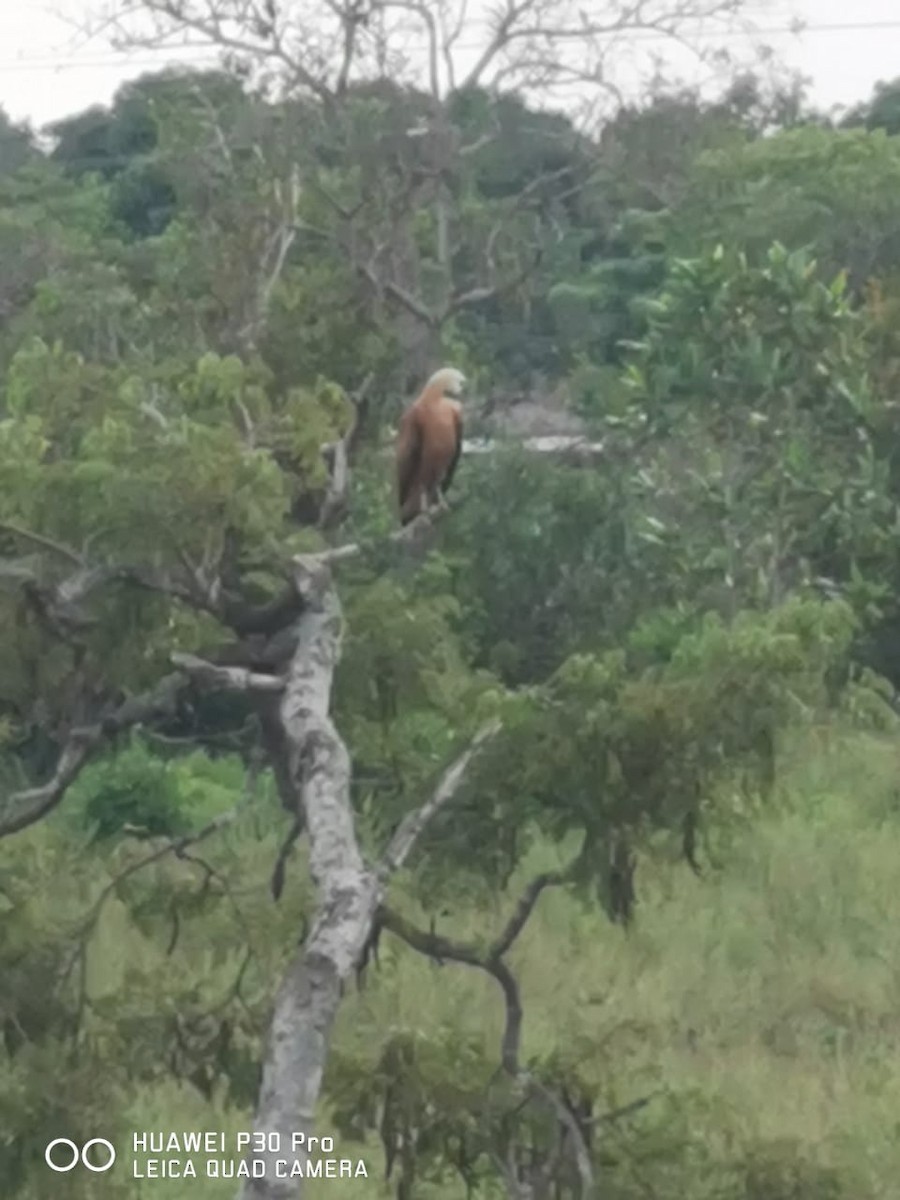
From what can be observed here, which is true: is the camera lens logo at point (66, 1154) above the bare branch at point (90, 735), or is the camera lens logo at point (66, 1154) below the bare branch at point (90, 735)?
below

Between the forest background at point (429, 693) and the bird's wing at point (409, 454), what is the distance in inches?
3.3

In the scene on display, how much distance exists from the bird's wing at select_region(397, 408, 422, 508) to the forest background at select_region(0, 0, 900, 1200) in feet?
0.27

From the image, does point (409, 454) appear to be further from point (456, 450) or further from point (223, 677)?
point (223, 677)

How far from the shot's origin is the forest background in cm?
383

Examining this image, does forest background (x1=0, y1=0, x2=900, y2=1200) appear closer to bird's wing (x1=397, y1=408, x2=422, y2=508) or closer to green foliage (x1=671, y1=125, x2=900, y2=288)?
bird's wing (x1=397, y1=408, x2=422, y2=508)

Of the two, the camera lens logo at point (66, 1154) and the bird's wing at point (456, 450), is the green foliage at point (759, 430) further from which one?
the camera lens logo at point (66, 1154)

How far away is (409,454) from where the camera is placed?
6133mm

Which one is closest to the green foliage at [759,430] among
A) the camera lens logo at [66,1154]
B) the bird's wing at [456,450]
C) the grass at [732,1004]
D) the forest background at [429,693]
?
the forest background at [429,693]

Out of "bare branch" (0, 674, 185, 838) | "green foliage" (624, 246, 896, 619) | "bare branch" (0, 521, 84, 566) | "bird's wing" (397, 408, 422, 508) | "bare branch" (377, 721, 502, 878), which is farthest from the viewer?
"green foliage" (624, 246, 896, 619)

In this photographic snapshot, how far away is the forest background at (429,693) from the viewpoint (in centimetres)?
383

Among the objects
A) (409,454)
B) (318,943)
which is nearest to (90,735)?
→ (318,943)

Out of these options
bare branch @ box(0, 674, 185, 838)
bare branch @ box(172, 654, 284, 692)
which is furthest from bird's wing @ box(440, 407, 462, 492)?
bare branch @ box(172, 654, 284, 692)

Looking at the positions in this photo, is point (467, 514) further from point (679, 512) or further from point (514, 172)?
point (514, 172)

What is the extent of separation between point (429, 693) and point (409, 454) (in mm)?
1510
